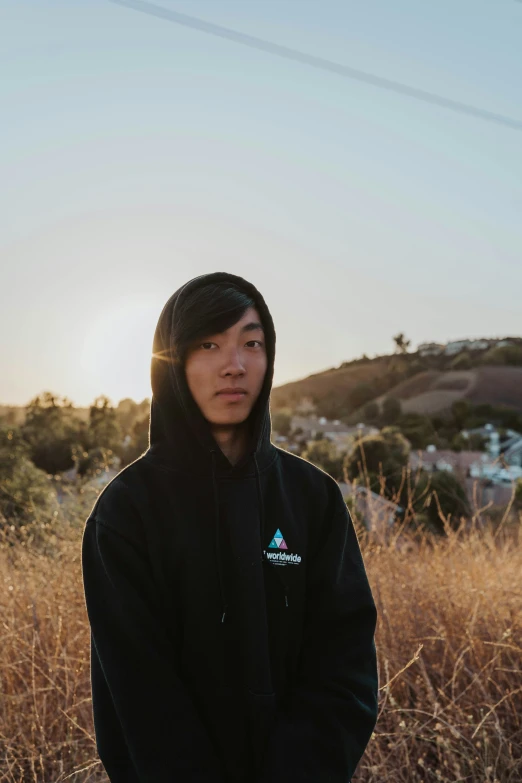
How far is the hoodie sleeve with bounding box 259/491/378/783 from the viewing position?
159 cm

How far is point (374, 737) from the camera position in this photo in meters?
2.85

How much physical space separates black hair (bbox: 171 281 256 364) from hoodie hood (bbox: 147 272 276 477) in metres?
0.02

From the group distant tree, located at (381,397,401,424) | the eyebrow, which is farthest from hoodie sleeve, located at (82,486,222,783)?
distant tree, located at (381,397,401,424)

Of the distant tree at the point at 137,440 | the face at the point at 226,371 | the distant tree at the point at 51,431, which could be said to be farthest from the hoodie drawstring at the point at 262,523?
the distant tree at the point at 51,431

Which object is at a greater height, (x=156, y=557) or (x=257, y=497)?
(x=257, y=497)

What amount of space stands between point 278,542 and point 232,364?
1.50 feet

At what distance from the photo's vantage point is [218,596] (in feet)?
5.45

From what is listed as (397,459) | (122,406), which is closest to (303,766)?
(397,459)

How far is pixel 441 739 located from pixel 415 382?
43.6 m

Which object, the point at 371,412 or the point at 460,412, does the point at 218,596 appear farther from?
the point at 371,412

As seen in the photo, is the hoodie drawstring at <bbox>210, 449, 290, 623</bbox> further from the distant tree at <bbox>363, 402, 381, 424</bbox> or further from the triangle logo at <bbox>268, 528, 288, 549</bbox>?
the distant tree at <bbox>363, 402, 381, 424</bbox>

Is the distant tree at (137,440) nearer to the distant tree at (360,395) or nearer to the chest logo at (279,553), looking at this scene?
the chest logo at (279,553)

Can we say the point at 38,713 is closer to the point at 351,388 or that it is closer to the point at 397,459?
the point at 397,459

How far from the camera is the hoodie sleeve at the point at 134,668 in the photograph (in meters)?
1.53
